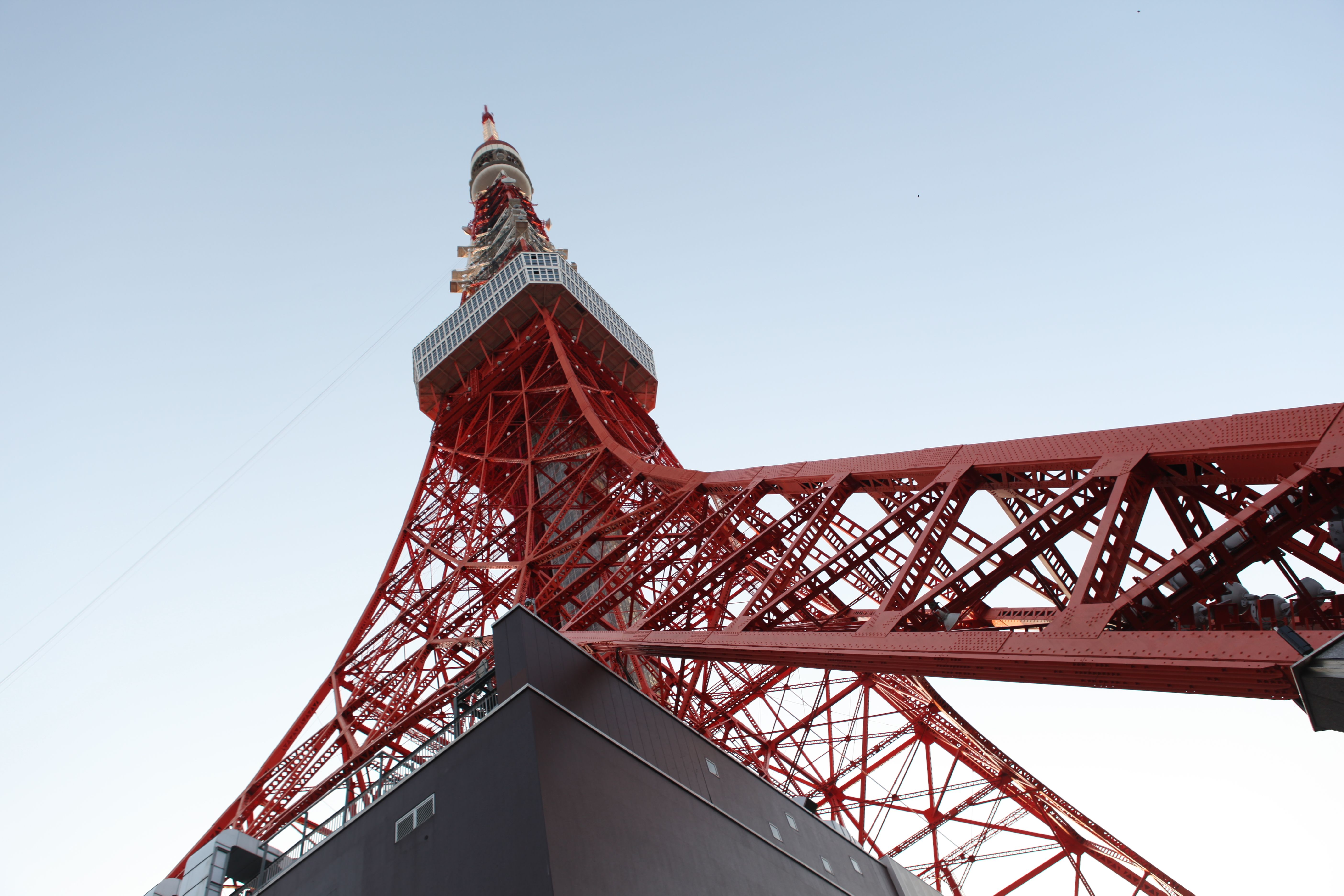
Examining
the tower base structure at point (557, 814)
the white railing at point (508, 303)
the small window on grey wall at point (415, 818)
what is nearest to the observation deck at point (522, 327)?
the white railing at point (508, 303)

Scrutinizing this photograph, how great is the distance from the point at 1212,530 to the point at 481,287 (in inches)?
1049

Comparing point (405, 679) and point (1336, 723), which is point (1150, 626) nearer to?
point (1336, 723)

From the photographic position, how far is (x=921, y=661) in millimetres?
7031

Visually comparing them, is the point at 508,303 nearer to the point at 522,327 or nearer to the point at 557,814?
the point at 522,327

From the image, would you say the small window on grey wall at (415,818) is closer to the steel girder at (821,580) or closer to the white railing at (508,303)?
the steel girder at (821,580)

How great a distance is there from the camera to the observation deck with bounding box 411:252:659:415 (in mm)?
28062

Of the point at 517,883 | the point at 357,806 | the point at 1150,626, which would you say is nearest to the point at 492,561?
the point at 357,806

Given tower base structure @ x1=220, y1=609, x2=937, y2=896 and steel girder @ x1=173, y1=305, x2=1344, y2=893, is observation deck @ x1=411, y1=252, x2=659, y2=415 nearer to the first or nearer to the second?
steel girder @ x1=173, y1=305, x2=1344, y2=893

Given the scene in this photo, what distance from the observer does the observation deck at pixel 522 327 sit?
28.1m

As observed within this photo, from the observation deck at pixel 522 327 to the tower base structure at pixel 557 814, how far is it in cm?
1810

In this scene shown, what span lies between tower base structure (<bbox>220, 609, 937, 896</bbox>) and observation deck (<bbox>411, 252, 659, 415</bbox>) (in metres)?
18.1

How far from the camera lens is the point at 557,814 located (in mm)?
8438

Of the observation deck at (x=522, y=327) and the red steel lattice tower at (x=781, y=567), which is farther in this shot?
the observation deck at (x=522, y=327)

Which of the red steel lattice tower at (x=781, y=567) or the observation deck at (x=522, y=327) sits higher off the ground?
the observation deck at (x=522, y=327)
